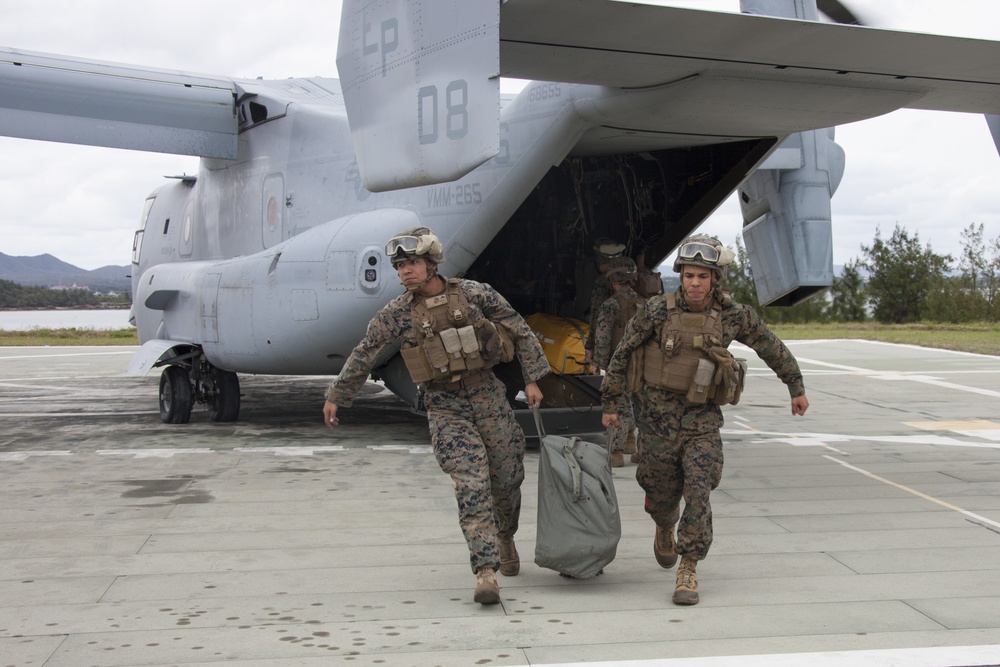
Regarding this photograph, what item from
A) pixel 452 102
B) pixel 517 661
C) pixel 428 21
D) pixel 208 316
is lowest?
pixel 517 661

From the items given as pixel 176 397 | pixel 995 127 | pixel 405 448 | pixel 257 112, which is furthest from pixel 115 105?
pixel 995 127

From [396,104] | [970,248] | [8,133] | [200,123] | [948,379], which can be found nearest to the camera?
[396,104]

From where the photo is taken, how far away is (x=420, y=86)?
22.4 ft

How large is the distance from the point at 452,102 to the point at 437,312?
1753 mm

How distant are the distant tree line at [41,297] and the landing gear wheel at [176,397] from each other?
2280 centimetres

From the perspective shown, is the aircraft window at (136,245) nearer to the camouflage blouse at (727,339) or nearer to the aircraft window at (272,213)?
the aircraft window at (272,213)

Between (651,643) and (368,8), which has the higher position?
(368,8)

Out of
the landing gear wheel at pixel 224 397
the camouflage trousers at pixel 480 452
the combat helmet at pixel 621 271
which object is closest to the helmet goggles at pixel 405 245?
the camouflage trousers at pixel 480 452

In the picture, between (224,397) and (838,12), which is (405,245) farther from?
(224,397)

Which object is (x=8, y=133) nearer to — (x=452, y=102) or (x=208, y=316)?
(x=208, y=316)

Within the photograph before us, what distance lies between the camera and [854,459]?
8852 mm

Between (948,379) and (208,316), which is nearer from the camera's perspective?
(208,316)

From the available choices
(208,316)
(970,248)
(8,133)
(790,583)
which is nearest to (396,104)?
(790,583)

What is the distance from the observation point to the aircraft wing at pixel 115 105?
1052cm
